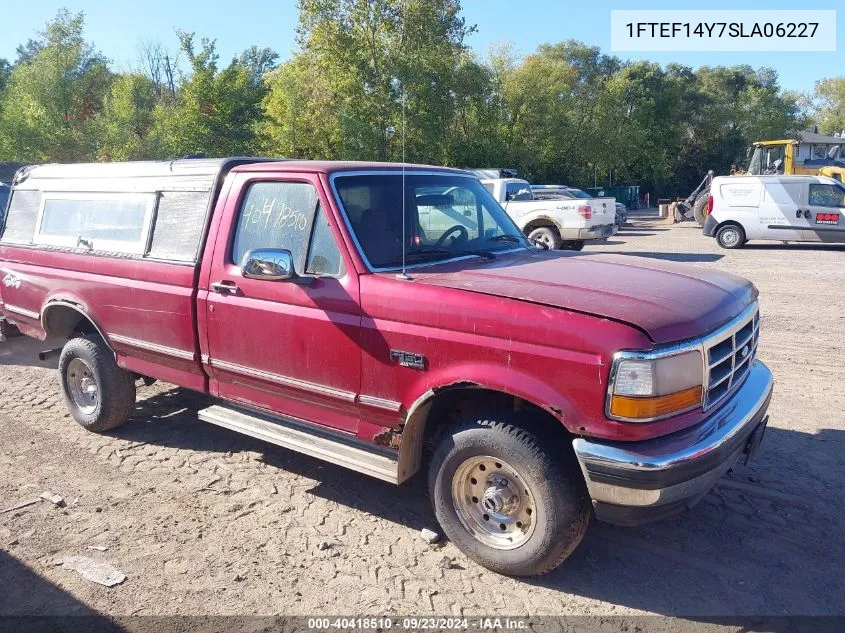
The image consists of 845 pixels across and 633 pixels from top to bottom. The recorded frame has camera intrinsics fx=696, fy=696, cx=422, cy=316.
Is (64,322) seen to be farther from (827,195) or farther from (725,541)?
(827,195)

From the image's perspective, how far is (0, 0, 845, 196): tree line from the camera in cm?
2405

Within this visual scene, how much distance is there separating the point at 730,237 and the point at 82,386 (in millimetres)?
17363

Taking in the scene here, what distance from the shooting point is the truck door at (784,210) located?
17812mm

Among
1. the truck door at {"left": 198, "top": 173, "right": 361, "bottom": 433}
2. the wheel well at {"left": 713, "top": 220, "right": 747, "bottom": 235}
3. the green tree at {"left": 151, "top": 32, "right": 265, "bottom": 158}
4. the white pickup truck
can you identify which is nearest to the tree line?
the green tree at {"left": 151, "top": 32, "right": 265, "bottom": 158}

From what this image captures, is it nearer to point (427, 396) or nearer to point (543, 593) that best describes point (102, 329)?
point (427, 396)

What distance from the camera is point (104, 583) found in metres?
3.54

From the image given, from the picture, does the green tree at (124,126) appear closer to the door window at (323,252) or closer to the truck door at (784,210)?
the truck door at (784,210)

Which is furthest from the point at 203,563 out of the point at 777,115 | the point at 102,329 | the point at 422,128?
the point at 777,115

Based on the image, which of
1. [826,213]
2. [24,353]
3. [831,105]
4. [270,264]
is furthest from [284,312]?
[831,105]

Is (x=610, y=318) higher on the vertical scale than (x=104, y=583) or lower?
higher

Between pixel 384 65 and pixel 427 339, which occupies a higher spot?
pixel 384 65

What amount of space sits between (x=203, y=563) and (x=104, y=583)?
48cm

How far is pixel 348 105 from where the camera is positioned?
2620 centimetres

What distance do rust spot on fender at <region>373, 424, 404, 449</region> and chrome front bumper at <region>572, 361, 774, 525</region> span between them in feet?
3.31
